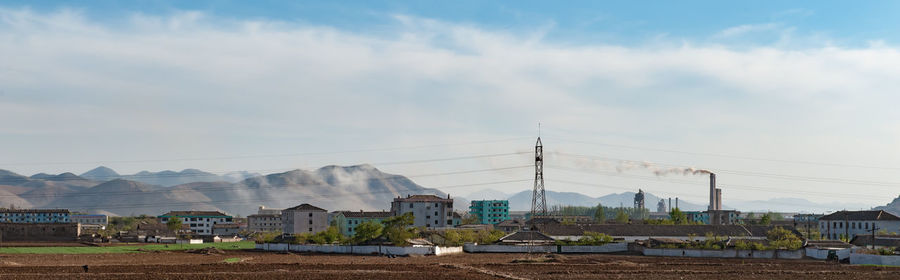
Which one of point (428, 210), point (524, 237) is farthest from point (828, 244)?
point (428, 210)

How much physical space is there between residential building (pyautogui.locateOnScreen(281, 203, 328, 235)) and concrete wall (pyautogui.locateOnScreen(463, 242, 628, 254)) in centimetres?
7880

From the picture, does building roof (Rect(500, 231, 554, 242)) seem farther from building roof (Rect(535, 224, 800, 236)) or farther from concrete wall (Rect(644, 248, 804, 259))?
concrete wall (Rect(644, 248, 804, 259))

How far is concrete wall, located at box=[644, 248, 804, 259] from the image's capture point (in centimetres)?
9350

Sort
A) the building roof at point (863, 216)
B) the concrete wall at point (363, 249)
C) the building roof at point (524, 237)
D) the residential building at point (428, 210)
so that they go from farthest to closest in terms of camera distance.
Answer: the residential building at point (428, 210), the building roof at point (863, 216), the building roof at point (524, 237), the concrete wall at point (363, 249)

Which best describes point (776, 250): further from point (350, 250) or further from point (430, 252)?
point (350, 250)

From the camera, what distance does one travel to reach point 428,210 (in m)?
185

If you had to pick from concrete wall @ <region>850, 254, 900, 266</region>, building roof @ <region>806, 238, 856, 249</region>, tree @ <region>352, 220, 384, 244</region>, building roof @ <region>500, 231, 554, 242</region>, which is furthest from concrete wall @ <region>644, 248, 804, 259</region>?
tree @ <region>352, 220, 384, 244</region>

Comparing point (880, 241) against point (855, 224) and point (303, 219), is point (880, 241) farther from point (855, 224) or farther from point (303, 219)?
point (303, 219)

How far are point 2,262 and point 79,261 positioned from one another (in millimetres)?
6560

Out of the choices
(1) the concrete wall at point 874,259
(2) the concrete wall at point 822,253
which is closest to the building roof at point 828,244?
(2) the concrete wall at point 822,253

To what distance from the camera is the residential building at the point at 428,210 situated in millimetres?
183875

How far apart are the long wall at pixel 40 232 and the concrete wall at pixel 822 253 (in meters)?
112

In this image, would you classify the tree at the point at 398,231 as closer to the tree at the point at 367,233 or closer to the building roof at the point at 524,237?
the tree at the point at 367,233

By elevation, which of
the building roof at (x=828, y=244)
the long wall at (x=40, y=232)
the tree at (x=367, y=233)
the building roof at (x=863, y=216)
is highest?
the building roof at (x=863, y=216)
